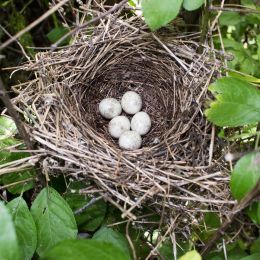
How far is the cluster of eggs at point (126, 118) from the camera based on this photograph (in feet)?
5.32

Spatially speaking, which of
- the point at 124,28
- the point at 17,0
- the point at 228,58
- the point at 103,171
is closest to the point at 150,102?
the point at 124,28

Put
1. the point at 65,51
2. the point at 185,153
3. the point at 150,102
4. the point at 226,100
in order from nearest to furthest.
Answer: the point at 226,100 → the point at 185,153 → the point at 65,51 → the point at 150,102

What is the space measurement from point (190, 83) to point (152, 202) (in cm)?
42

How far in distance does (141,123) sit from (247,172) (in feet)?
2.63

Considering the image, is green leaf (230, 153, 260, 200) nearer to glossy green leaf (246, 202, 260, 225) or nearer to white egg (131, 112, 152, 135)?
glossy green leaf (246, 202, 260, 225)

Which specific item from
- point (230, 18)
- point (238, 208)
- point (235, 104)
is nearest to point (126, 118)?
point (230, 18)

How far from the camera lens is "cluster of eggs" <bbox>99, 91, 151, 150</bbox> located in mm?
1623

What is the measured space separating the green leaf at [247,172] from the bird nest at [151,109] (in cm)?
17

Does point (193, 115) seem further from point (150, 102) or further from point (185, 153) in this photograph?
point (150, 102)

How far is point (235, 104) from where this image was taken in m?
0.99

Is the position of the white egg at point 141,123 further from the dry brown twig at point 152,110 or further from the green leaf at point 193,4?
the green leaf at point 193,4

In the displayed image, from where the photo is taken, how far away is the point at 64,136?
1.20 m

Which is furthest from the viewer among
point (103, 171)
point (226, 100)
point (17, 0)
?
point (17, 0)

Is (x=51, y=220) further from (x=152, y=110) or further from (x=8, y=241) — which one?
(x=152, y=110)
